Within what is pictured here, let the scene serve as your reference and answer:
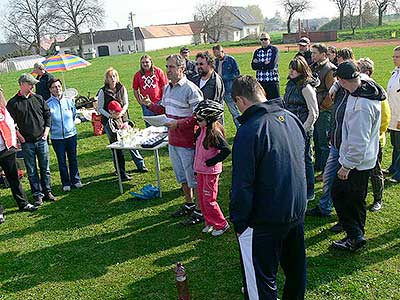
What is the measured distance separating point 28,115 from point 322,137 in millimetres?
4439

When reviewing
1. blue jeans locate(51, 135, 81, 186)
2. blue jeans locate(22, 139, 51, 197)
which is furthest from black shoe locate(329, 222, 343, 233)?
blue jeans locate(22, 139, 51, 197)

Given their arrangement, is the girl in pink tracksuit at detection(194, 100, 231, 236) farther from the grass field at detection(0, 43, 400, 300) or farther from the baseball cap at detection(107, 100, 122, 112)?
the baseball cap at detection(107, 100, 122, 112)

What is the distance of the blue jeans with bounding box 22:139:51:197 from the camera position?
Result: 20.8 feet

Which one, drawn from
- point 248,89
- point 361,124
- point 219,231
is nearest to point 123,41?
point 219,231

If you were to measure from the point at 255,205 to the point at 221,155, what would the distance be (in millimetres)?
1769

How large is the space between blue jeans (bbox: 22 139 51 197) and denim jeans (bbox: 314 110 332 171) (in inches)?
167

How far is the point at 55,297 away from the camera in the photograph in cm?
419

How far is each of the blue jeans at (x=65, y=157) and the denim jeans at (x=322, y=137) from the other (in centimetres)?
394

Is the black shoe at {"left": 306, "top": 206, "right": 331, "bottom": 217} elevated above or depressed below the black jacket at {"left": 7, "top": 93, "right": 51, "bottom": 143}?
below

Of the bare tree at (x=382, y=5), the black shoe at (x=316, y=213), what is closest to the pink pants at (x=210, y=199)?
the black shoe at (x=316, y=213)

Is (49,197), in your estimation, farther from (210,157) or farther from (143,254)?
(210,157)

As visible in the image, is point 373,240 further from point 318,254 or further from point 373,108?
point 373,108

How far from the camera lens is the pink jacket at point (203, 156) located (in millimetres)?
4723

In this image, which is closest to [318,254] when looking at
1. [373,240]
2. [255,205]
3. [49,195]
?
[373,240]
